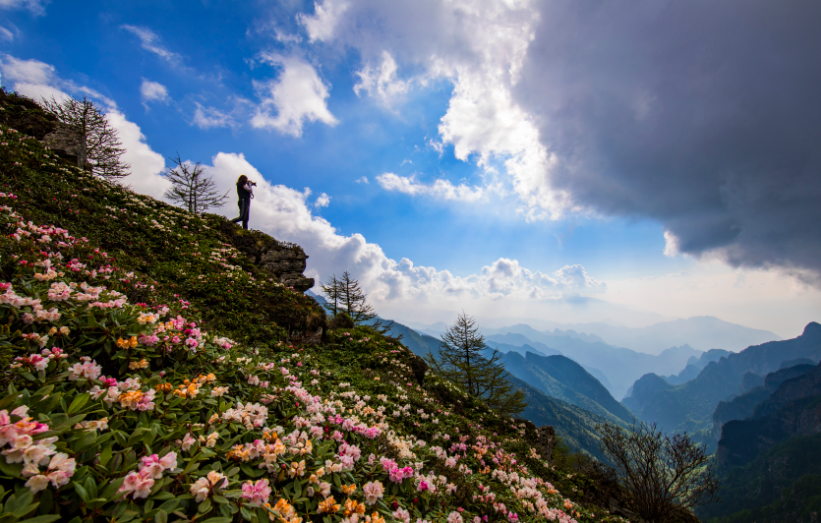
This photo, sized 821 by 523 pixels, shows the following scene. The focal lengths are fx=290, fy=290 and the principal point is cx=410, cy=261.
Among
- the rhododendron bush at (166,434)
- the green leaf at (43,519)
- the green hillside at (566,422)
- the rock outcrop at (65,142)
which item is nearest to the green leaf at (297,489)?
the rhododendron bush at (166,434)

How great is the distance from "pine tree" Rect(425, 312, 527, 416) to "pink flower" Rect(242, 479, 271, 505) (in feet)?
63.0

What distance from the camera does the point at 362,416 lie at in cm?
548

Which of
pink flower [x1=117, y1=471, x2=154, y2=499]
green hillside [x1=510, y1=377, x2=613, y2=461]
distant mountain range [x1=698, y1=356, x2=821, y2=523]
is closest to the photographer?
pink flower [x1=117, y1=471, x2=154, y2=499]

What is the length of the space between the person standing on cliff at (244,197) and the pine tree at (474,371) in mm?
16479

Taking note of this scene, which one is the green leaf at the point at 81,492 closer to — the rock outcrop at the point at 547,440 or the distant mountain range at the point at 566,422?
the rock outcrop at the point at 547,440

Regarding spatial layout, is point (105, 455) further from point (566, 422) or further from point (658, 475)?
point (566, 422)

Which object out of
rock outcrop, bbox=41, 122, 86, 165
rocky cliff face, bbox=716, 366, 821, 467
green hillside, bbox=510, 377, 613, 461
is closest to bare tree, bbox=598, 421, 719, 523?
rock outcrop, bbox=41, 122, 86, 165

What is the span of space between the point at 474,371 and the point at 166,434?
22.8m

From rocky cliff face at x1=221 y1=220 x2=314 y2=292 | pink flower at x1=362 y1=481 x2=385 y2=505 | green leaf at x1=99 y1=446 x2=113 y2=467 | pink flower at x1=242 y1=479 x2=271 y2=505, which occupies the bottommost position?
pink flower at x1=362 y1=481 x2=385 y2=505

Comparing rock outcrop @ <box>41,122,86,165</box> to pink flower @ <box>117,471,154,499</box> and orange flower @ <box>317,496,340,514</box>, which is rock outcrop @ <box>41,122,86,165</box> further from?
orange flower @ <box>317,496,340,514</box>

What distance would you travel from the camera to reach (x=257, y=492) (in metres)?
2.29

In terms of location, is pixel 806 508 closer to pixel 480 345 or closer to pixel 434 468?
pixel 480 345

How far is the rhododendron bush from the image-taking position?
Answer: 189 cm

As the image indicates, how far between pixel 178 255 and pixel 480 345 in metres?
22.1
